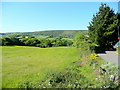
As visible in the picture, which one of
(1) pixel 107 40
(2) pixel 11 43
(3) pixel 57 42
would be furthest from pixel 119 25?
(2) pixel 11 43

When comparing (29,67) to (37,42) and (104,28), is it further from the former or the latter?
Answer: (37,42)

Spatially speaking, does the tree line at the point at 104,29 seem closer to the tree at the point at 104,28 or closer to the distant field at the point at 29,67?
Result: the tree at the point at 104,28

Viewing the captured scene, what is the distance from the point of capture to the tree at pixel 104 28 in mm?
12281

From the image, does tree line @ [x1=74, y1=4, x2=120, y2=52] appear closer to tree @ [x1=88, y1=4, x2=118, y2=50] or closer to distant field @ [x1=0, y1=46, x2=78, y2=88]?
tree @ [x1=88, y1=4, x2=118, y2=50]

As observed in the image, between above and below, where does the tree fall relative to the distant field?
above

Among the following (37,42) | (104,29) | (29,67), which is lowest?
(29,67)

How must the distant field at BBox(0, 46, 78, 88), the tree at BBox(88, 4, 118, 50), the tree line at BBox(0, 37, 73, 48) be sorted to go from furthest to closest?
the tree line at BBox(0, 37, 73, 48) → the tree at BBox(88, 4, 118, 50) → the distant field at BBox(0, 46, 78, 88)

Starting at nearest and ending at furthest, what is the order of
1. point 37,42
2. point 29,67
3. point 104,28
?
point 29,67 < point 104,28 < point 37,42

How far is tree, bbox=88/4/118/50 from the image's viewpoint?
1228 centimetres

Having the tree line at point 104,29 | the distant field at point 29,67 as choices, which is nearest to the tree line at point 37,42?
the tree line at point 104,29

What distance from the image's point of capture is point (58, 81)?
14.8 feet

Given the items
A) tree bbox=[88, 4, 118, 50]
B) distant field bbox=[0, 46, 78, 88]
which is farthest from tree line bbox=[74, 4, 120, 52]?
distant field bbox=[0, 46, 78, 88]

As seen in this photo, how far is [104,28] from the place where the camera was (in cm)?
1248

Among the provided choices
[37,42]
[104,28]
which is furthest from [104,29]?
[37,42]
